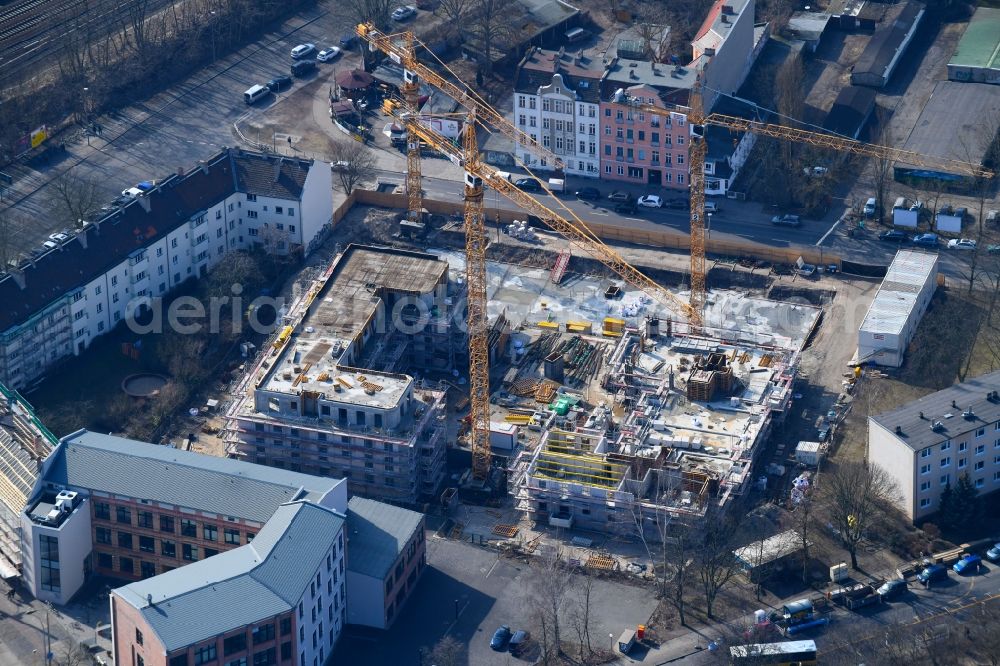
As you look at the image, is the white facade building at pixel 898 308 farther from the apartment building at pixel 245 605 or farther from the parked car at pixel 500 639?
the apartment building at pixel 245 605

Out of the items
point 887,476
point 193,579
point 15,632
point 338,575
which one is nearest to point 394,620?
point 338,575

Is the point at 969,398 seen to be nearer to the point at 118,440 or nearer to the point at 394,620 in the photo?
the point at 394,620

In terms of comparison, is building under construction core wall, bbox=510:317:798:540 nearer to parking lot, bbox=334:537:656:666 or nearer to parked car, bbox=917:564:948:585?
parking lot, bbox=334:537:656:666

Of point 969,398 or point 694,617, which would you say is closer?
point 694,617

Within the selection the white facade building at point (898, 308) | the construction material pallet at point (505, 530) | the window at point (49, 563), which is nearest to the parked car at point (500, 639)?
the construction material pallet at point (505, 530)

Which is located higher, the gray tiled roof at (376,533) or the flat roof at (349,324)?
the flat roof at (349,324)

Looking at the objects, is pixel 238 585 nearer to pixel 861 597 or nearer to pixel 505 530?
pixel 505 530
